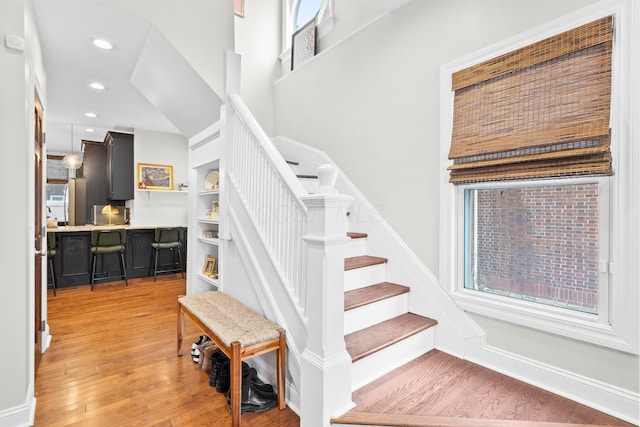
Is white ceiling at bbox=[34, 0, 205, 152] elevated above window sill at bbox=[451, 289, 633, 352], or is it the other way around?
white ceiling at bbox=[34, 0, 205, 152]

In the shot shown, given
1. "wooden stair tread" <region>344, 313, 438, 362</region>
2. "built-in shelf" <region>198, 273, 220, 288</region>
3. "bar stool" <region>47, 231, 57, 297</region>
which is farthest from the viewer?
"bar stool" <region>47, 231, 57, 297</region>

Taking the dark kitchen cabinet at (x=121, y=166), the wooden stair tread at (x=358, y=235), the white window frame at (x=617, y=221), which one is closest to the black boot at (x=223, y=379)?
the wooden stair tread at (x=358, y=235)

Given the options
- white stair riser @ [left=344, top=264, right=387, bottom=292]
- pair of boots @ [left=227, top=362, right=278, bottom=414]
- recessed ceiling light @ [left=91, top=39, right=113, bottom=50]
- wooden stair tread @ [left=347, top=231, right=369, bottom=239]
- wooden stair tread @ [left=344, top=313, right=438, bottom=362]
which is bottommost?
pair of boots @ [left=227, top=362, right=278, bottom=414]

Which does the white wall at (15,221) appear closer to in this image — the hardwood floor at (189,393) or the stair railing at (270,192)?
the hardwood floor at (189,393)

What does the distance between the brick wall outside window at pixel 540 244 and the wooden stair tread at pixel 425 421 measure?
0.69 meters

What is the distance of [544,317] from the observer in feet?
6.17

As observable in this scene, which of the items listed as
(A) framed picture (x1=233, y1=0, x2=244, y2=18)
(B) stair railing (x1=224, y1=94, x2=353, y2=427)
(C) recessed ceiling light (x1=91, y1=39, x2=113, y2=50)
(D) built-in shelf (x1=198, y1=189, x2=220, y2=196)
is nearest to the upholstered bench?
(B) stair railing (x1=224, y1=94, x2=353, y2=427)

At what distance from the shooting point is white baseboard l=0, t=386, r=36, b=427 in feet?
5.89

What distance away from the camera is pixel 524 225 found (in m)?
2.06

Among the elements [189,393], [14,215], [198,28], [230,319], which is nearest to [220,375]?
[189,393]

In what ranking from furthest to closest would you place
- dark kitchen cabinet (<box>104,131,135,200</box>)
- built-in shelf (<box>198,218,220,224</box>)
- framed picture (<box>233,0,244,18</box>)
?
1. dark kitchen cabinet (<box>104,131,135,200</box>)
2. framed picture (<box>233,0,244,18</box>)
3. built-in shelf (<box>198,218,220,224</box>)

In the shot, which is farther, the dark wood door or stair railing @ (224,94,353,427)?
the dark wood door

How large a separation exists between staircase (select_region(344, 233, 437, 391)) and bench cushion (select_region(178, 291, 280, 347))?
53 centimetres

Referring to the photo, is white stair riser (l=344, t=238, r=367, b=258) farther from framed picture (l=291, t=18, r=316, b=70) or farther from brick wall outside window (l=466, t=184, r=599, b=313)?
framed picture (l=291, t=18, r=316, b=70)
